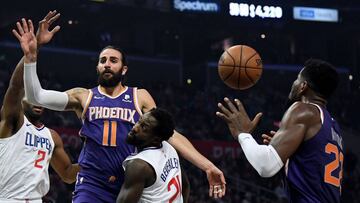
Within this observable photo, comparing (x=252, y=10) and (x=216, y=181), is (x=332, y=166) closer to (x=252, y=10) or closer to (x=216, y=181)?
(x=216, y=181)

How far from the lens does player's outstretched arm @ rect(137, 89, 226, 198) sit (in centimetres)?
439

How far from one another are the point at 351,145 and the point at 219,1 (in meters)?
7.66

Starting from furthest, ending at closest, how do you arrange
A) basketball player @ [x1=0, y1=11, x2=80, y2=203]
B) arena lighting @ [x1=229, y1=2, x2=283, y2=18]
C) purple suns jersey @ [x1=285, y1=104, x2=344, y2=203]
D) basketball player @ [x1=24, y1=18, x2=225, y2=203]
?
arena lighting @ [x1=229, y1=2, x2=283, y2=18] < basketball player @ [x1=0, y1=11, x2=80, y2=203] < basketball player @ [x1=24, y1=18, x2=225, y2=203] < purple suns jersey @ [x1=285, y1=104, x2=344, y2=203]

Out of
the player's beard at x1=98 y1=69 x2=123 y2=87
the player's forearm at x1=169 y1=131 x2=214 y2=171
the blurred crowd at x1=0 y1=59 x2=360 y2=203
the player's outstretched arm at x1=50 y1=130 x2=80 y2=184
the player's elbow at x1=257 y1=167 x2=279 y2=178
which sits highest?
the player's beard at x1=98 y1=69 x2=123 y2=87

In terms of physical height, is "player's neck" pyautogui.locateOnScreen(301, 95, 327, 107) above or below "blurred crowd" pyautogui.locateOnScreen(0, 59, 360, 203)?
Result: above

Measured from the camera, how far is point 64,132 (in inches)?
648

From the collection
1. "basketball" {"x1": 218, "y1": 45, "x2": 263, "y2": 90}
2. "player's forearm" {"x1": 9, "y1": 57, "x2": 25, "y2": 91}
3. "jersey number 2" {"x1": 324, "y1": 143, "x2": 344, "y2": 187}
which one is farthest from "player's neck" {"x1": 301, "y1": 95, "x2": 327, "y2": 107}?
"player's forearm" {"x1": 9, "y1": 57, "x2": 25, "y2": 91}

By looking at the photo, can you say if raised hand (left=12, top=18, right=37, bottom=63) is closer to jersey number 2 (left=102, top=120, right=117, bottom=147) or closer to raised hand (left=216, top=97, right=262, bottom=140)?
jersey number 2 (left=102, top=120, right=117, bottom=147)

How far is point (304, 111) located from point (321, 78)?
278 mm

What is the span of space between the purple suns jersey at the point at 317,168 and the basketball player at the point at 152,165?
1.05m

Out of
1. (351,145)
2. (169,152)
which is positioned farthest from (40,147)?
(351,145)

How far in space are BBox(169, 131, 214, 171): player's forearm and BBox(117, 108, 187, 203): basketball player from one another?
0.42 feet

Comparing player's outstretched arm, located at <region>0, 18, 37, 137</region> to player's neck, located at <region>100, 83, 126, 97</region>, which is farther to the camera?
player's neck, located at <region>100, 83, 126, 97</region>

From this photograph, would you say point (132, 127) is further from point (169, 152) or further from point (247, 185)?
point (247, 185)
